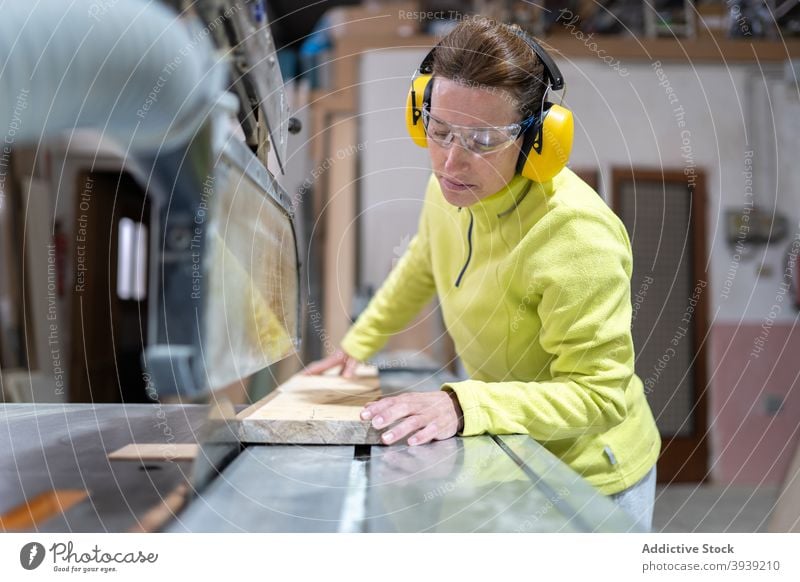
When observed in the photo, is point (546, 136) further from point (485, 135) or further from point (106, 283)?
point (106, 283)

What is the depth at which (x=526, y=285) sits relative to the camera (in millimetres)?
682

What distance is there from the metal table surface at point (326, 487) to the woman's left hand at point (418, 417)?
0.01m

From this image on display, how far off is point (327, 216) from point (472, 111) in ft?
2.51

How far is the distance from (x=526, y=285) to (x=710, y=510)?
40cm

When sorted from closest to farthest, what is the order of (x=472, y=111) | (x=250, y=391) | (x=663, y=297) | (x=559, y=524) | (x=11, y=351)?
(x=559, y=524)
(x=472, y=111)
(x=663, y=297)
(x=11, y=351)
(x=250, y=391)

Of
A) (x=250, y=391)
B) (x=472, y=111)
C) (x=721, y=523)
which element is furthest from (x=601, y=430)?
(x=250, y=391)

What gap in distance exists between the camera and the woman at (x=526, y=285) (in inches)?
25.1

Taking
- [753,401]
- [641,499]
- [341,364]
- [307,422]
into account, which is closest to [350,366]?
[341,364]

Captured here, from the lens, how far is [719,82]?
0.99 meters

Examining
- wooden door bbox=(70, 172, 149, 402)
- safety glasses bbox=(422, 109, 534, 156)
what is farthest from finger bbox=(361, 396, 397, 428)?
wooden door bbox=(70, 172, 149, 402)

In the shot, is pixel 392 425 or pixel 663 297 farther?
pixel 663 297

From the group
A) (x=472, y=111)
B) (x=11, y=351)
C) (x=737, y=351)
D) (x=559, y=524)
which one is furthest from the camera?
(x=11, y=351)

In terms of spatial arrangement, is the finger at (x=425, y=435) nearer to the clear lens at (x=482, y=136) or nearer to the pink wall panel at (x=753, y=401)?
the clear lens at (x=482, y=136)

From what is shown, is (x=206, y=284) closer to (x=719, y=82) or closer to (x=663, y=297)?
(x=663, y=297)
